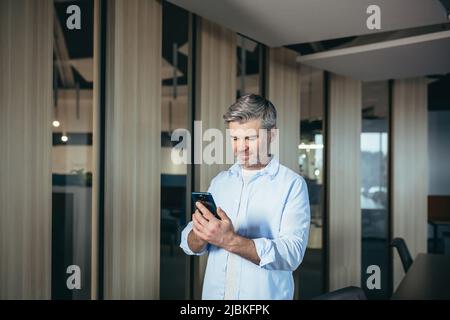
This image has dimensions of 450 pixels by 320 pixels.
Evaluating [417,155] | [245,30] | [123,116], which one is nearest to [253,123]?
[123,116]

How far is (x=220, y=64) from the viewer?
3.37 m

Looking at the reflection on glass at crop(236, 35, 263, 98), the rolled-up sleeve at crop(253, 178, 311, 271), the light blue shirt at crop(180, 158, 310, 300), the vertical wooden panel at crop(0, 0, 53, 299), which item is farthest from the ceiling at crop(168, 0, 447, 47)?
the rolled-up sleeve at crop(253, 178, 311, 271)

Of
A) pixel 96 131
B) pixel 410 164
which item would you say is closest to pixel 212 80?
pixel 96 131

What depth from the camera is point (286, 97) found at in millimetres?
4207

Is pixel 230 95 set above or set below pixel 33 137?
above

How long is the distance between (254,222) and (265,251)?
0.18m

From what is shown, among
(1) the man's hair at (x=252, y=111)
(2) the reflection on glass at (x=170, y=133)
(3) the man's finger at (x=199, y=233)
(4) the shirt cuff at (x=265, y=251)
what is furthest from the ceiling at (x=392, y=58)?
(3) the man's finger at (x=199, y=233)

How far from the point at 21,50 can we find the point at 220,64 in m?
1.64

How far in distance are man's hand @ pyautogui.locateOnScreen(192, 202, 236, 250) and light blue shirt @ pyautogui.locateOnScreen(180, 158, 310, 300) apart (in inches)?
4.5

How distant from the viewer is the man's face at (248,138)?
1686 mm

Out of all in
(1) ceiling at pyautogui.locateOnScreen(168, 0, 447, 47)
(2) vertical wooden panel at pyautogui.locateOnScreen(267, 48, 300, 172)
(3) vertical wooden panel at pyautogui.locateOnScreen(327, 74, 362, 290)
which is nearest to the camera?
(1) ceiling at pyautogui.locateOnScreen(168, 0, 447, 47)

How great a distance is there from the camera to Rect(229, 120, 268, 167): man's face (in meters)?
1.69

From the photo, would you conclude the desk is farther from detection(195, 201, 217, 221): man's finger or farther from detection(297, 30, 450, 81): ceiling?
detection(297, 30, 450, 81): ceiling

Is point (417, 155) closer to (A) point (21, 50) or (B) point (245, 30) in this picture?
(B) point (245, 30)
